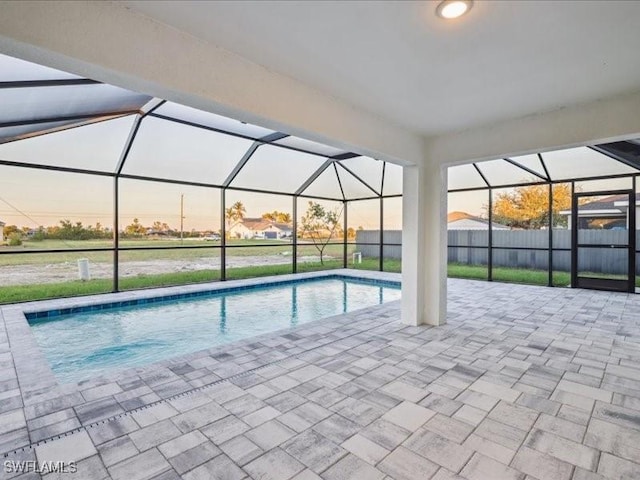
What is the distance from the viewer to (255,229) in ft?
48.4

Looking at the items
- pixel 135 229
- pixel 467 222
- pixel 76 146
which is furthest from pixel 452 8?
pixel 135 229

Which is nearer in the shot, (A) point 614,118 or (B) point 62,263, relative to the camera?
(A) point 614,118

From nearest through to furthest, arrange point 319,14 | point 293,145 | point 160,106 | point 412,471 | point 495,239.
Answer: point 412,471 → point 319,14 → point 160,106 → point 293,145 → point 495,239

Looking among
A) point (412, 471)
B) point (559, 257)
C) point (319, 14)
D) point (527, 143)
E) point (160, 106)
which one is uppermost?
point (160, 106)

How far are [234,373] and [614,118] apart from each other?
433cm

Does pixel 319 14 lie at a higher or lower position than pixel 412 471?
higher

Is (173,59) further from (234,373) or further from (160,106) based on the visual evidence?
(160,106)

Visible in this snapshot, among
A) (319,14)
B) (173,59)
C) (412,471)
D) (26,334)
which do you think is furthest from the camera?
(26,334)

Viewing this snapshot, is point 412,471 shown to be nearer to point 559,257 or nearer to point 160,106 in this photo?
point 160,106

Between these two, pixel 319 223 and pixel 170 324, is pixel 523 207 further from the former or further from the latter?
pixel 170 324

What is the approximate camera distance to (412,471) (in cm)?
184

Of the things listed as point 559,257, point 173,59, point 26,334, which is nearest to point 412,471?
point 173,59

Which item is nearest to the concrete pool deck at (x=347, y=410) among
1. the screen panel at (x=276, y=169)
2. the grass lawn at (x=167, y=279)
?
the grass lawn at (x=167, y=279)

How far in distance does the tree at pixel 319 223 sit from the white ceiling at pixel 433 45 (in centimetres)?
969
